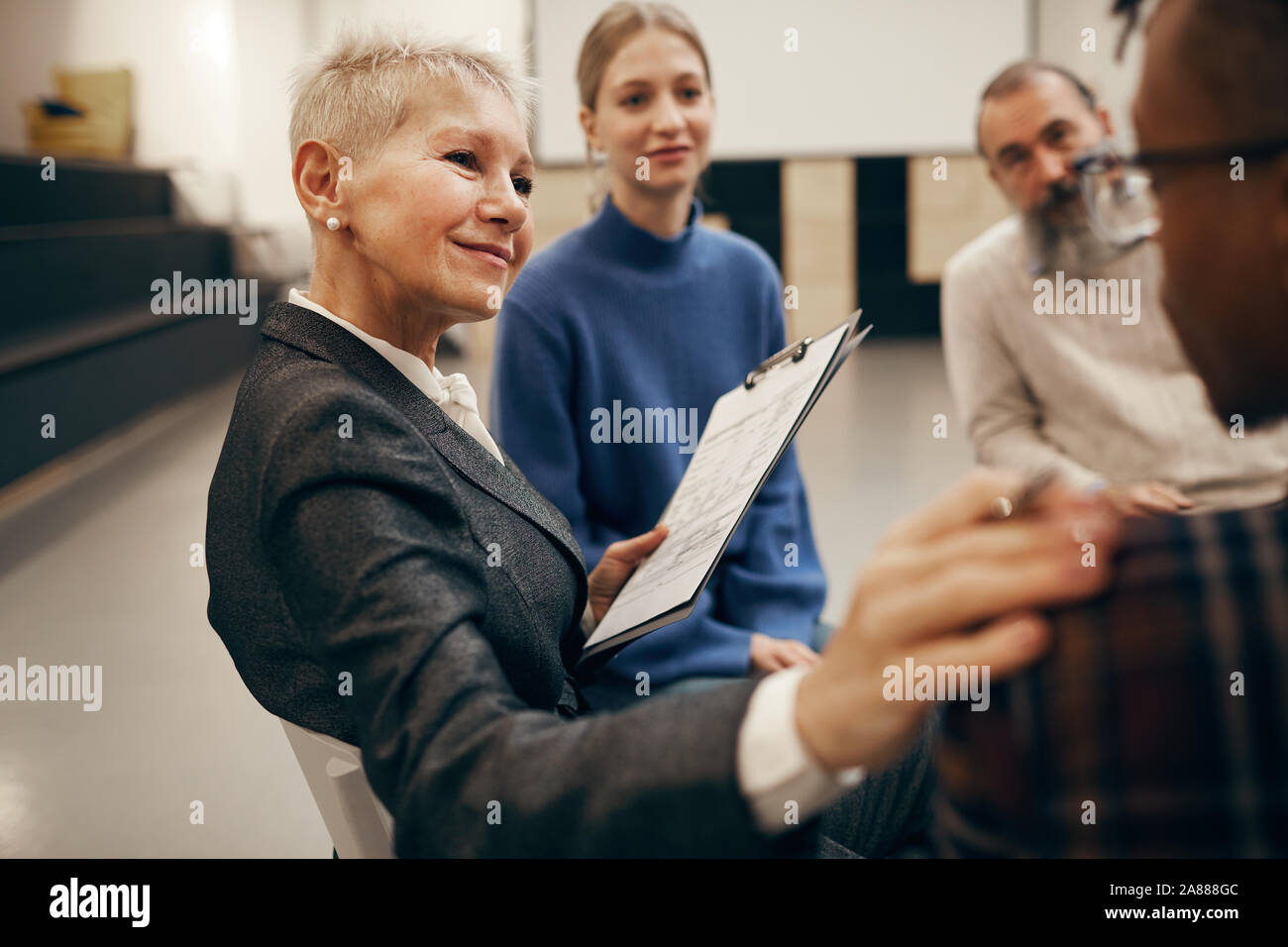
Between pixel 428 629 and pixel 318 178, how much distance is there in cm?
55

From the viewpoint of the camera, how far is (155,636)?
3.02 m

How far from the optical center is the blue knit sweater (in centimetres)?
160

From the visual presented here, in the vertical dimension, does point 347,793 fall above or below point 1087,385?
below

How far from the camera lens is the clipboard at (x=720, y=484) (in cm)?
92

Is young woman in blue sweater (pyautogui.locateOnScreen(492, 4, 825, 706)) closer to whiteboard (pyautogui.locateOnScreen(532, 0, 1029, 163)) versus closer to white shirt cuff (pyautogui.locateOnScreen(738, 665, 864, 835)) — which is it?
white shirt cuff (pyautogui.locateOnScreen(738, 665, 864, 835))

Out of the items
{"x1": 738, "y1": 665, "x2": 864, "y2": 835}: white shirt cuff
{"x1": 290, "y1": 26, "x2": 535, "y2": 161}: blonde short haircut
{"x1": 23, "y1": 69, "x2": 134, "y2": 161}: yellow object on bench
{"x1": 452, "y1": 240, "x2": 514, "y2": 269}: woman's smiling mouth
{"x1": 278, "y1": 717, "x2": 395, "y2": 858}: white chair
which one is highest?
{"x1": 23, "y1": 69, "x2": 134, "y2": 161}: yellow object on bench

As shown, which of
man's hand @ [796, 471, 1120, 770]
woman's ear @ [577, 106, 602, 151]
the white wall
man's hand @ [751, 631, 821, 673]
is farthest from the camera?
the white wall

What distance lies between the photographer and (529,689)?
3.02ft

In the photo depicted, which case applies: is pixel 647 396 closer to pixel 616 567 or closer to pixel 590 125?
pixel 616 567

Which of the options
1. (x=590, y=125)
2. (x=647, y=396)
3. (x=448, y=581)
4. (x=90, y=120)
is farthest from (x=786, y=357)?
(x=90, y=120)

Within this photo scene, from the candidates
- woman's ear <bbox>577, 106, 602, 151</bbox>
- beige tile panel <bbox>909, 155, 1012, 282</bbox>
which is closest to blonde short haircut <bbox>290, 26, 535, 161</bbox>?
woman's ear <bbox>577, 106, 602, 151</bbox>

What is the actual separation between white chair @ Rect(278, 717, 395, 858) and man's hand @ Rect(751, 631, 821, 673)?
2.48 feet

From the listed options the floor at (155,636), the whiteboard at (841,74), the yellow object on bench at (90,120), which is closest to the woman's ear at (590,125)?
the floor at (155,636)

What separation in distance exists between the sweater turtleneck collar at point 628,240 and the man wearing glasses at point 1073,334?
0.60m
